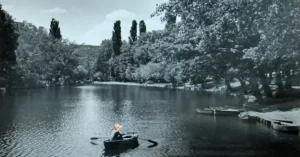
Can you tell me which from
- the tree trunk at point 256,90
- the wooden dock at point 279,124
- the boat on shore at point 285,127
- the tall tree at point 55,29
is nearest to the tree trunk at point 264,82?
the tree trunk at point 256,90

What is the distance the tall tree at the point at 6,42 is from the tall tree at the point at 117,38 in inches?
2822

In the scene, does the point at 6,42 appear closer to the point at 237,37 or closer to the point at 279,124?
the point at 237,37

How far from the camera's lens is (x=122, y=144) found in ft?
90.5

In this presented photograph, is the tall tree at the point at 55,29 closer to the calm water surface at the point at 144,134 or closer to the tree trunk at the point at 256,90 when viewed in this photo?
the tree trunk at the point at 256,90

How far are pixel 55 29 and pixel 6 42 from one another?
57.7m

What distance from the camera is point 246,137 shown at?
103ft

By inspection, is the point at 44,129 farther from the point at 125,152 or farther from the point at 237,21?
the point at 237,21

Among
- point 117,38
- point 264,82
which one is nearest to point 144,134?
point 264,82

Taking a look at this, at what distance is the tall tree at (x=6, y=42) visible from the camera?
77.4 m

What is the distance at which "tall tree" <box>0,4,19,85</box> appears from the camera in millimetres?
77438

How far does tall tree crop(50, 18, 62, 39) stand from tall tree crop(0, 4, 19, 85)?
171ft

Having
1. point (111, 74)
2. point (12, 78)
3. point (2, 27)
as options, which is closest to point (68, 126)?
point (2, 27)

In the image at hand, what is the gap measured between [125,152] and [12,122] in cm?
1902

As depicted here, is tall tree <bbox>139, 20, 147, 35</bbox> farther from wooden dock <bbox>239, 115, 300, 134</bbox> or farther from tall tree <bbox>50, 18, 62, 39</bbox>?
wooden dock <bbox>239, 115, 300, 134</bbox>
